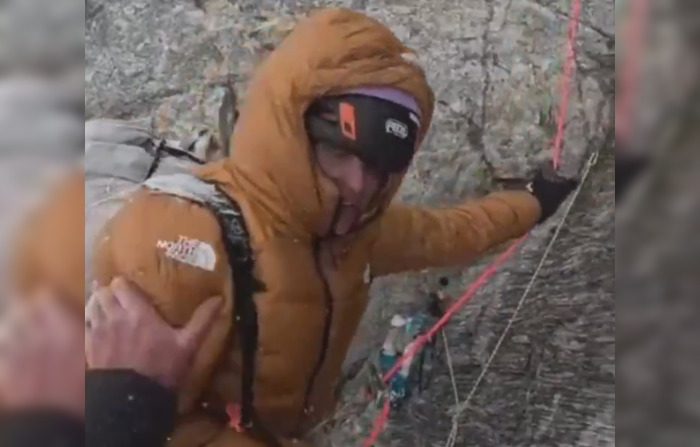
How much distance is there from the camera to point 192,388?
4.63ft

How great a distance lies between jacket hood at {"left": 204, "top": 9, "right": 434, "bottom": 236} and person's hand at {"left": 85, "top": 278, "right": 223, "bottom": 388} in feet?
0.43

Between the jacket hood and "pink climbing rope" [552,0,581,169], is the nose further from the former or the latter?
"pink climbing rope" [552,0,581,169]

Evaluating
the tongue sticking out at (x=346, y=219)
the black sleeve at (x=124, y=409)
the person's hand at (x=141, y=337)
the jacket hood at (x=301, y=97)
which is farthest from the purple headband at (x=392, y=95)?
the black sleeve at (x=124, y=409)

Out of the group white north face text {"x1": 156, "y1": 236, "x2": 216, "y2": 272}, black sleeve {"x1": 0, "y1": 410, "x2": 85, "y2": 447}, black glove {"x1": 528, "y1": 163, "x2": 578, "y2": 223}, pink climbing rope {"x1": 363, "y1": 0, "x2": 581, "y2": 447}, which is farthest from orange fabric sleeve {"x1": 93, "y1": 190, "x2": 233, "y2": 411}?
black glove {"x1": 528, "y1": 163, "x2": 578, "y2": 223}

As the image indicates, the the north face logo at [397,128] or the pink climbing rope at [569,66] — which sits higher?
the pink climbing rope at [569,66]

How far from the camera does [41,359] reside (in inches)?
54.2

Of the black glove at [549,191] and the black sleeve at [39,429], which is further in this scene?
the black glove at [549,191]

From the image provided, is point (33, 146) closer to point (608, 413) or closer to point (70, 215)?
point (70, 215)

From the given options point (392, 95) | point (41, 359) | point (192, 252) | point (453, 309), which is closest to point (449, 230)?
point (453, 309)

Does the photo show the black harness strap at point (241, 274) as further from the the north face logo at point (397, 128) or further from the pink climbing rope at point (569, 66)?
the pink climbing rope at point (569, 66)

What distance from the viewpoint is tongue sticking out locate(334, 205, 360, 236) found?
1447 mm

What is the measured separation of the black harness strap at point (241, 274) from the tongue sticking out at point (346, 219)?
0.36 feet

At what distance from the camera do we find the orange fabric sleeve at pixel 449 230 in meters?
1.52

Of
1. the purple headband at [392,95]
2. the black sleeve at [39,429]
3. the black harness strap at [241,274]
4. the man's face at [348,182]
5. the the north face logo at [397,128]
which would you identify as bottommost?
the black sleeve at [39,429]
